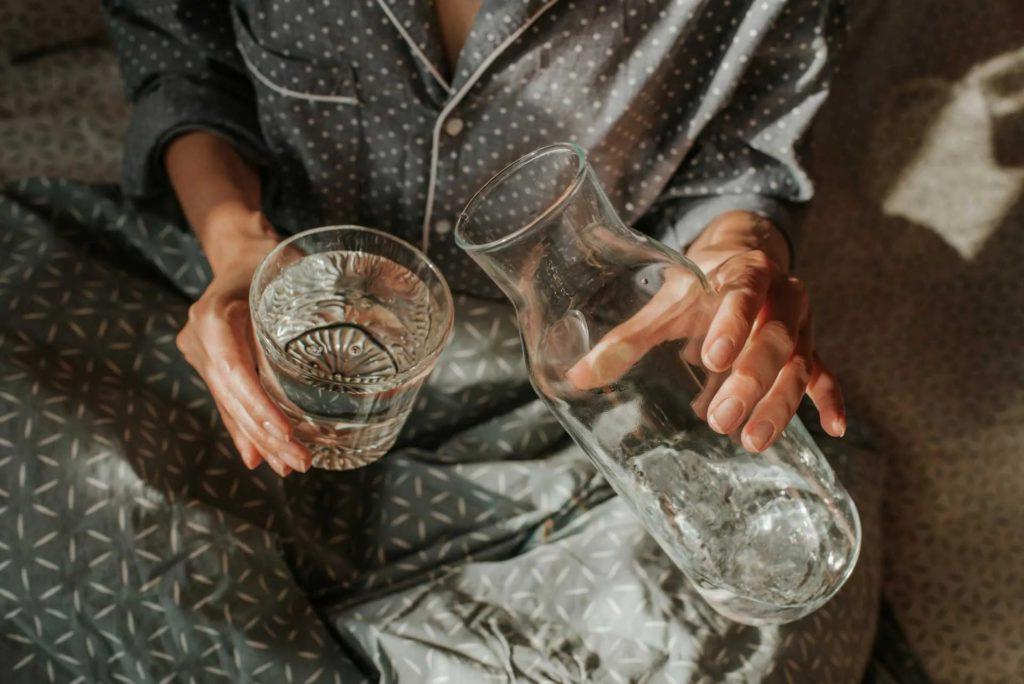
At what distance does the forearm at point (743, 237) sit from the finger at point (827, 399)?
143 mm

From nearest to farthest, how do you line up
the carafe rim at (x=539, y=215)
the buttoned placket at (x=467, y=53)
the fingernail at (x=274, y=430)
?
the carafe rim at (x=539, y=215) < the fingernail at (x=274, y=430) < the buttoned placket at (x=467, y=53)

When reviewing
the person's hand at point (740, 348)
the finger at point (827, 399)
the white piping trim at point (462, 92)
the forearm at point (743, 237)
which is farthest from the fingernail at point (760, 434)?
the white piping trim at point (462, 92)

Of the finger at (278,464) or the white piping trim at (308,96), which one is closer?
the finger at (278,464)

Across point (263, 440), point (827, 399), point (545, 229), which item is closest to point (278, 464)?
point (263, 440)

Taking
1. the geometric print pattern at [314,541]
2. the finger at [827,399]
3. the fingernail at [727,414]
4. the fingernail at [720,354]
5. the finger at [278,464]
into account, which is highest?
the fingernail at [720,354]

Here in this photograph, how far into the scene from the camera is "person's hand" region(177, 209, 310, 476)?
0.68m

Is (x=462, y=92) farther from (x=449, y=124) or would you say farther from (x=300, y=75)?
(x=300, y=75)

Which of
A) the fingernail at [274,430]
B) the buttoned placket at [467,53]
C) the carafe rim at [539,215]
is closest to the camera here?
the carafe rim at [539,215]

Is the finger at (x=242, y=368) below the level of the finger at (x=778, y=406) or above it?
below

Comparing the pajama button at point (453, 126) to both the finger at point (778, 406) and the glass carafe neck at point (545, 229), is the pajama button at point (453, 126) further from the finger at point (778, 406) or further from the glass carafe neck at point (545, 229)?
the finger at point (778, 406)

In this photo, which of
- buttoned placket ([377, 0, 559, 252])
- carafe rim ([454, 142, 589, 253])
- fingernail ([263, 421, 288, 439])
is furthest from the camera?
buttoned placket ([377, 0, 559, 252])

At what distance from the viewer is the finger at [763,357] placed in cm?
61

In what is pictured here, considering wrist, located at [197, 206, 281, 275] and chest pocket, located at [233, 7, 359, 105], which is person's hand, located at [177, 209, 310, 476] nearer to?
wrist, located at [197, 206, 281, 275]

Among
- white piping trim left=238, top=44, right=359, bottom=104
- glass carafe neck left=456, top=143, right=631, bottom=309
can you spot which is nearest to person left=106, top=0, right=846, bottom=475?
white piping trim left=238, top=44, right=359, bottom=104
